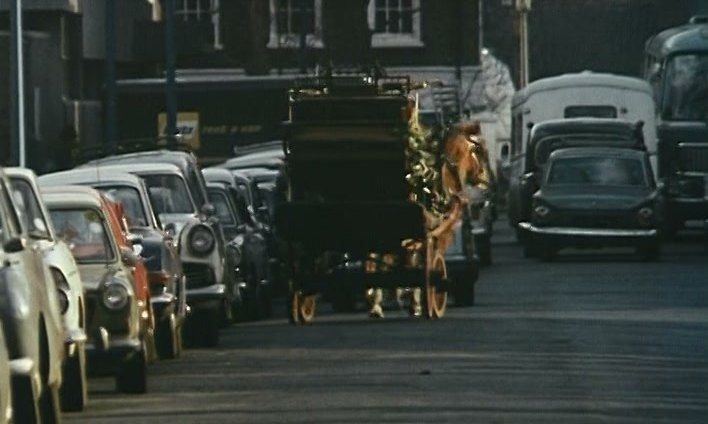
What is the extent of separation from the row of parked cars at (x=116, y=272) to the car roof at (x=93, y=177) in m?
0.02

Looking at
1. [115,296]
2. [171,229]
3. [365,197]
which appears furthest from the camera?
[365,197]

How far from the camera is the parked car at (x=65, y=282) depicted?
17656mm

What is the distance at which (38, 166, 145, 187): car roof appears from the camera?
24953 mm

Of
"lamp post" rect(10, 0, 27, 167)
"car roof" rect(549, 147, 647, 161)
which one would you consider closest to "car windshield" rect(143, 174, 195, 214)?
"lamp post" rect(10, 0, 27, 167)

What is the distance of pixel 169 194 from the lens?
1080 inches

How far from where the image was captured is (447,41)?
78.9 m

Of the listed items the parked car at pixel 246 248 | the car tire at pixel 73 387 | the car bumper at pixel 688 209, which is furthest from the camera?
the car bumper at pixel 688 209

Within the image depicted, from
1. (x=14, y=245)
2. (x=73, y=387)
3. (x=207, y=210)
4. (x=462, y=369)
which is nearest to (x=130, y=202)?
(x=207, y=210)

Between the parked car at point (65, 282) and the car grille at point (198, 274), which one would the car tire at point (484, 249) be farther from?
the parked car at point (65, 282)

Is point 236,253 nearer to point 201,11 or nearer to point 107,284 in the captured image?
point 107,284

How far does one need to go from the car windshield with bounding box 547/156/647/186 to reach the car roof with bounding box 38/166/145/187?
18.4 metres

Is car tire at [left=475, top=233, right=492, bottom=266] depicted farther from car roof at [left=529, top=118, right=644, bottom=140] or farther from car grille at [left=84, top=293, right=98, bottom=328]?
car grille at [left=84, top=293, right=98, bottom=328]

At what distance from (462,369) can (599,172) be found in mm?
22818

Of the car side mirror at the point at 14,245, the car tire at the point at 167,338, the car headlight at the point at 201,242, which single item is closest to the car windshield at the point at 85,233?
the car tire at the point at 167,338
